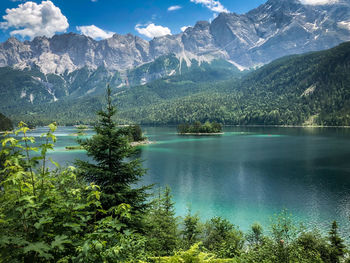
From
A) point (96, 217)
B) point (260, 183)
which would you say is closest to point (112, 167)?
point (96, 217)

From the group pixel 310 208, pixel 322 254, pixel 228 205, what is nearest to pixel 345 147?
pixel 310 208

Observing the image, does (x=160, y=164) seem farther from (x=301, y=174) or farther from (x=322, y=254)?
(x=322, y=254)

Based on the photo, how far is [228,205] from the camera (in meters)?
48.5

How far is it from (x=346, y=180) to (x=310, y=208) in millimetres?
26009

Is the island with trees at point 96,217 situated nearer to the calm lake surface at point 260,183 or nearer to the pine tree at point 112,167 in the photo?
the pine tree at point 112,167

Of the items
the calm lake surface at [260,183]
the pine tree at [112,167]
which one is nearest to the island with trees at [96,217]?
the pine tree at [112,167]

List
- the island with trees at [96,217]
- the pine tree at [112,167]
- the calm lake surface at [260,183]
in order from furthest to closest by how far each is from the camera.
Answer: the calm lake surface at [260,183] < the pine tree at [112,167] < the island with trees at [96,217]

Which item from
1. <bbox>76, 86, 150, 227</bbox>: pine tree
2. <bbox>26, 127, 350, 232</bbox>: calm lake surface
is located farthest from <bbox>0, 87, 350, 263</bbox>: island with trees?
<bbox>26, 127, 350, 232</bbox>: calm lake surface

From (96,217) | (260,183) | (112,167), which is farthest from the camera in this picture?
(260,183)

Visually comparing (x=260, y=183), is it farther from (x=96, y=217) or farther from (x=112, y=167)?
(x=96, y=217)

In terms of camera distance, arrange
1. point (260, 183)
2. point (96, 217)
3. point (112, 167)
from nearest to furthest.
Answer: point (96, 217), point (112, 167), point (260, 183)

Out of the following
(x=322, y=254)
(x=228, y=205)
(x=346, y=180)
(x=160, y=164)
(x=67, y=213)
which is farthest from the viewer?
(x=160, y=164)

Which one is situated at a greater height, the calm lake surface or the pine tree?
the pine tree

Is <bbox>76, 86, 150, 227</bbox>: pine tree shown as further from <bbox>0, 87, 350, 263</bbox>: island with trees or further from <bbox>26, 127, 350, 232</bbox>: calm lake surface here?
<bbox>26, 127, 350, 232</bbox>: calm lake surface
